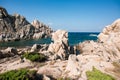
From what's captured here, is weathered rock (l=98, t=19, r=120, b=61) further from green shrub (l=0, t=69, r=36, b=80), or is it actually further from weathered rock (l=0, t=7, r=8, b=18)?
weathered rock (l=0, t=7, r=8, b=18)

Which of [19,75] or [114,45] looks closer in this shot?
[19,75]

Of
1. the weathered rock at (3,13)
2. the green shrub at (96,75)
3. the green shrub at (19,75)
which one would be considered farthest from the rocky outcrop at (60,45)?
the weathered rock at (3,13)

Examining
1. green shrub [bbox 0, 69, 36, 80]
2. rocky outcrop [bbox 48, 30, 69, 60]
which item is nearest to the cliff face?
rocky outcrop [bbox 48, 30, 69, 60]

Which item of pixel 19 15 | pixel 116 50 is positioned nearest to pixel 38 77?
pixel 116 50

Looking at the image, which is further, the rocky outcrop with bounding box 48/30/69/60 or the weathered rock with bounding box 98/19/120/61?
the rocky outcrop with bounding box 48/30/69/60

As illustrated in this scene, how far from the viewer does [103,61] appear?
73.3ft

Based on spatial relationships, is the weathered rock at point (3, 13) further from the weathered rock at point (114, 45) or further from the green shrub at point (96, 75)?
the green shrub at point (96, 75)

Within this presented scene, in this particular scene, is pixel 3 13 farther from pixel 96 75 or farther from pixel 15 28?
pixel 96 75

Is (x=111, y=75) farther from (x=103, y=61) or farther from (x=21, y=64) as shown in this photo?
(x=21, y=64)

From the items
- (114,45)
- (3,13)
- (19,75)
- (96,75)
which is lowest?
(96,75)

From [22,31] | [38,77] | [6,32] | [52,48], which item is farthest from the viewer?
[22,31]

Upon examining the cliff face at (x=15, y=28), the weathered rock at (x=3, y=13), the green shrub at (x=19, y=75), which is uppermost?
the weathered rock at (x=3, y=13)

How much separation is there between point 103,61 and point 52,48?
22740mm

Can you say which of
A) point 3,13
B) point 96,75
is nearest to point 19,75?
point 96,75
